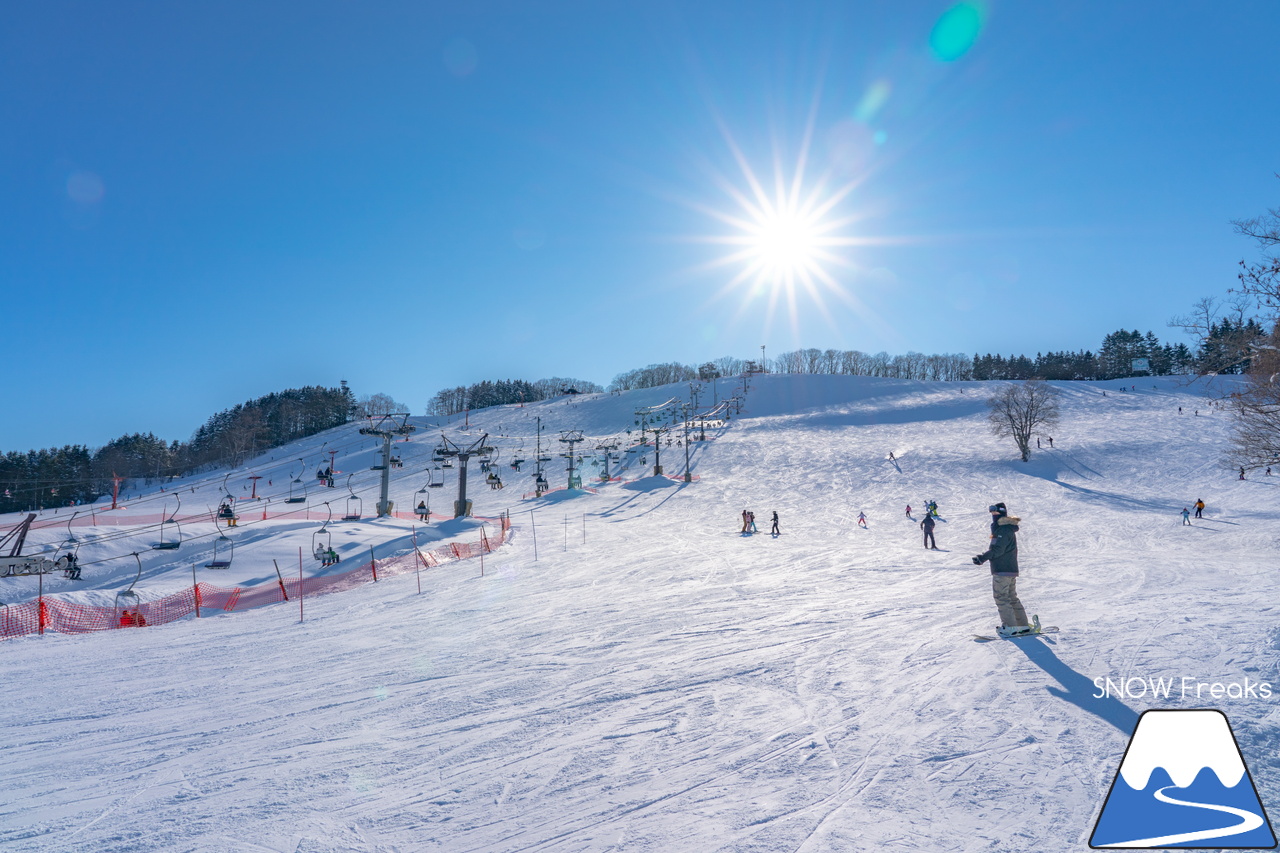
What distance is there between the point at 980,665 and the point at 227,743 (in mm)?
9244

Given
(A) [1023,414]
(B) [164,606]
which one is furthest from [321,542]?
(A) [1023,414]

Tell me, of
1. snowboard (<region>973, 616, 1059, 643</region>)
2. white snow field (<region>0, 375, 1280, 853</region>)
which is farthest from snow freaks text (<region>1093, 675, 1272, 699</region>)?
snowboard (<region>973, 616, 1059, 643</region>)

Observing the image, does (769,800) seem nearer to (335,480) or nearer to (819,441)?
(819,441)

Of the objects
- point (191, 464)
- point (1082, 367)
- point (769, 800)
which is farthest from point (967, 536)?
point (191, 464)

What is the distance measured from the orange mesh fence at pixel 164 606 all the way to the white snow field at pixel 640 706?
1.22 metres

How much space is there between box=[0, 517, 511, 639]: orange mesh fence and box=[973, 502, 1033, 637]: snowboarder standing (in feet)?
53.5

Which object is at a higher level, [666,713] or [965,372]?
[965,372]

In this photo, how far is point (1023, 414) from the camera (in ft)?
183

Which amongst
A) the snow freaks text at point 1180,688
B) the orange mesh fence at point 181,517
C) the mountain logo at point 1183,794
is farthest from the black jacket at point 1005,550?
the orange mesh fence at point 181,517

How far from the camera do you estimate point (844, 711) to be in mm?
6508

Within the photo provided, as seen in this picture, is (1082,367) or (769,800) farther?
(1082,367)

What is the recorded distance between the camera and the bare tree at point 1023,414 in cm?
5493

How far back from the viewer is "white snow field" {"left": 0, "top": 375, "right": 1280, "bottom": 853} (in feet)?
15.4

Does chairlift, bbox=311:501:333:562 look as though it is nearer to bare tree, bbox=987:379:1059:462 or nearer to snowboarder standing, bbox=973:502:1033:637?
snowboarder standing, bbox=973:502:1033:637
